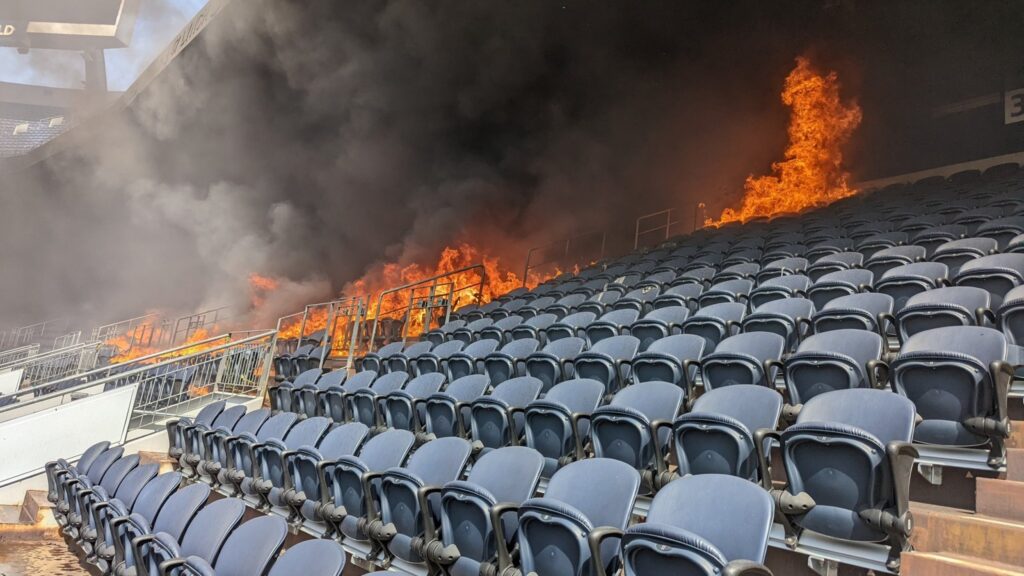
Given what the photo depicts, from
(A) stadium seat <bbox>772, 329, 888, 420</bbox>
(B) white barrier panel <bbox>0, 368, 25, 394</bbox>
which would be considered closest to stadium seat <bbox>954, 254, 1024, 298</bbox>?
(A) stadium seat <bbox>772, 329, 888, 420</bbox>

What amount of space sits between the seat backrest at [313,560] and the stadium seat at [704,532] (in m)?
1.27

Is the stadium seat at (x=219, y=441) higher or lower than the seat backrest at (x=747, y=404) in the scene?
lower

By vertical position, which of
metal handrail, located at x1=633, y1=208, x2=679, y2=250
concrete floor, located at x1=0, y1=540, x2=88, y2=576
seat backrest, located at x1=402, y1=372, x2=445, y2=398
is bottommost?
concrete floor, located at x1=0, y1=540, x2=88, y2=576

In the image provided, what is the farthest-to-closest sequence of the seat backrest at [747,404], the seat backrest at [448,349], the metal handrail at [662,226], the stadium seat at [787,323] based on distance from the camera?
the metal handrail at [662,226] → the seat backrest at [448,349] → the stadium seat at [787,323] → the seat backrest at [747,404]

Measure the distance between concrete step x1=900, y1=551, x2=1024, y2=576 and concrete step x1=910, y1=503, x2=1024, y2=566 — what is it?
95 millimetres

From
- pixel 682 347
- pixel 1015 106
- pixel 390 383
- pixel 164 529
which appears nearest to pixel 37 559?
pixel 164 529

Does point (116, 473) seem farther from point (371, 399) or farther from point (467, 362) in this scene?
point (467, 362)

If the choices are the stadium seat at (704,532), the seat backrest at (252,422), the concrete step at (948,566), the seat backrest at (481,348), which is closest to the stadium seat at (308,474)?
the seat backrest at (252,422)

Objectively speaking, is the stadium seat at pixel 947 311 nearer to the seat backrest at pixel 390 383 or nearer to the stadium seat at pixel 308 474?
the stadium seat at pixel 308 474

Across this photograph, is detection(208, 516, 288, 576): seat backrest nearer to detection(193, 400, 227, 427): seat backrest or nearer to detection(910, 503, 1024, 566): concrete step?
detection(910, 503, 1024, 566): concrete step

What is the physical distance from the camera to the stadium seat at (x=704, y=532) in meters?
2.19

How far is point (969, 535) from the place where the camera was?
9.09ft

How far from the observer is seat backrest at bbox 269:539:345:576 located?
8.84 ft

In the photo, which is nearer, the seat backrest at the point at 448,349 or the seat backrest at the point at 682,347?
the seat backrest at the point at 682,347
